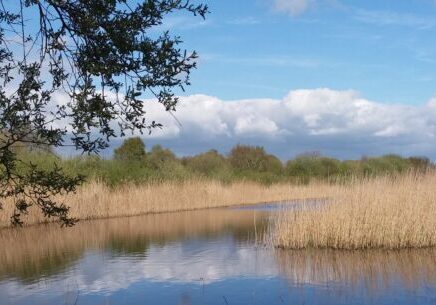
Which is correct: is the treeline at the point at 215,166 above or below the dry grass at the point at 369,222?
above

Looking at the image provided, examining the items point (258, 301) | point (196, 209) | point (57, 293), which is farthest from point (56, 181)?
point (196, 209)

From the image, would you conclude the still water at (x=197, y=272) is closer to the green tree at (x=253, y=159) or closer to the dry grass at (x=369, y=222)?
the dry grass at (x=369, y=222)

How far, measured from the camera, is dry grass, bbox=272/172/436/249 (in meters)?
8.80

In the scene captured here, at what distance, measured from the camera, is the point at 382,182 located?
9.64 metres

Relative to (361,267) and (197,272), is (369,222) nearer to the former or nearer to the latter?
(361,267)

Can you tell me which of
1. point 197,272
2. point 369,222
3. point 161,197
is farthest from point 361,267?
point 161,197

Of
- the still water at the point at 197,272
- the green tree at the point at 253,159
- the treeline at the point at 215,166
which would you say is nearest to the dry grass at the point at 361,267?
the still water at the point at 197,272

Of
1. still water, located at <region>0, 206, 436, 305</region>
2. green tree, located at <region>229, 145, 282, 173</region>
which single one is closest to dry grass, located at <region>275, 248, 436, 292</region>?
still water, located at <region>0, 206, 436, 305</region>

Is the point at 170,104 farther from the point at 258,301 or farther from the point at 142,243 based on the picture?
the point at 142,243

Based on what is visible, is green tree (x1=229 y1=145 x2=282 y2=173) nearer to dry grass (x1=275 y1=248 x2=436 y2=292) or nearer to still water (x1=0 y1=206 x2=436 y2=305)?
still water (x1=0 y1=206 x2=436 y2=305)

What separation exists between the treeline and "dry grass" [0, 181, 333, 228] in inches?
26.3

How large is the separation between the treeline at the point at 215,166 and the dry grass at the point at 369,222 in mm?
849

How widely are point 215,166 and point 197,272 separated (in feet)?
69.9

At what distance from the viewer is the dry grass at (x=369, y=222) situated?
8.80 metres
